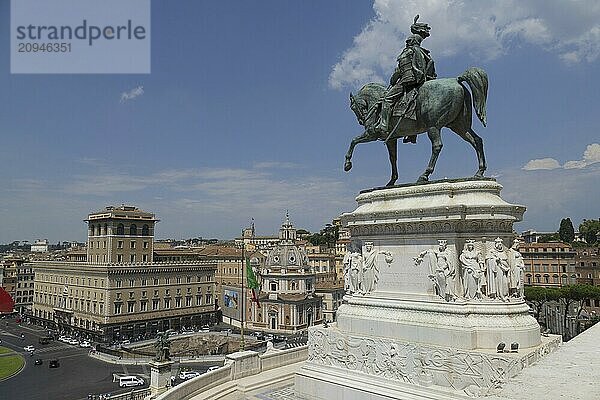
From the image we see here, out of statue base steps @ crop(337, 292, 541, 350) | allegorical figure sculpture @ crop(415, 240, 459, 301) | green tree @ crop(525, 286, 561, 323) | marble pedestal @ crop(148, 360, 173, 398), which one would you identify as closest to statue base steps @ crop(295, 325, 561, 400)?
statue base steps @ crop(337, 292, 541, 350)

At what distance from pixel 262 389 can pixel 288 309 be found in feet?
159

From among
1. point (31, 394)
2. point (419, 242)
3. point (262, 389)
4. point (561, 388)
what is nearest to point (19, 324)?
point (31, 394)

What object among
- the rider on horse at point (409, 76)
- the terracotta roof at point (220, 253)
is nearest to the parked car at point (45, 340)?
the terracotta roof at point (220, 253)

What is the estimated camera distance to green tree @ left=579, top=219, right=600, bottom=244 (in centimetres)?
8800

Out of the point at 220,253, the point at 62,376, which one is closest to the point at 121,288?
the point at 62,376

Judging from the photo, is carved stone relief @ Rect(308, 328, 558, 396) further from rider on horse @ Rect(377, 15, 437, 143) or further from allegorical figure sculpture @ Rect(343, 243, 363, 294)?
rider on horse @ Rect(377, 15, 437, 143)

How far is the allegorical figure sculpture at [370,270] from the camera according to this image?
14.6 meters

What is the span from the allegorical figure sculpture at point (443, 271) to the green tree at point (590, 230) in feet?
282

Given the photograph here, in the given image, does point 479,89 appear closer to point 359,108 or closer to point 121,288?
point 359,108

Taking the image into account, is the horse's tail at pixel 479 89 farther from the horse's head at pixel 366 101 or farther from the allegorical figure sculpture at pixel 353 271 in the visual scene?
the allegorical figure sculpture at pixel 353 271

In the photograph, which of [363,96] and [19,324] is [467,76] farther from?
[19,324]

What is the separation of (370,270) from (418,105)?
197 inches

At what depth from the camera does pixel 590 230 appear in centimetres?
9012

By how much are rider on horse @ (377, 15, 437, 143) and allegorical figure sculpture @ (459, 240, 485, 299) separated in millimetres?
4611
